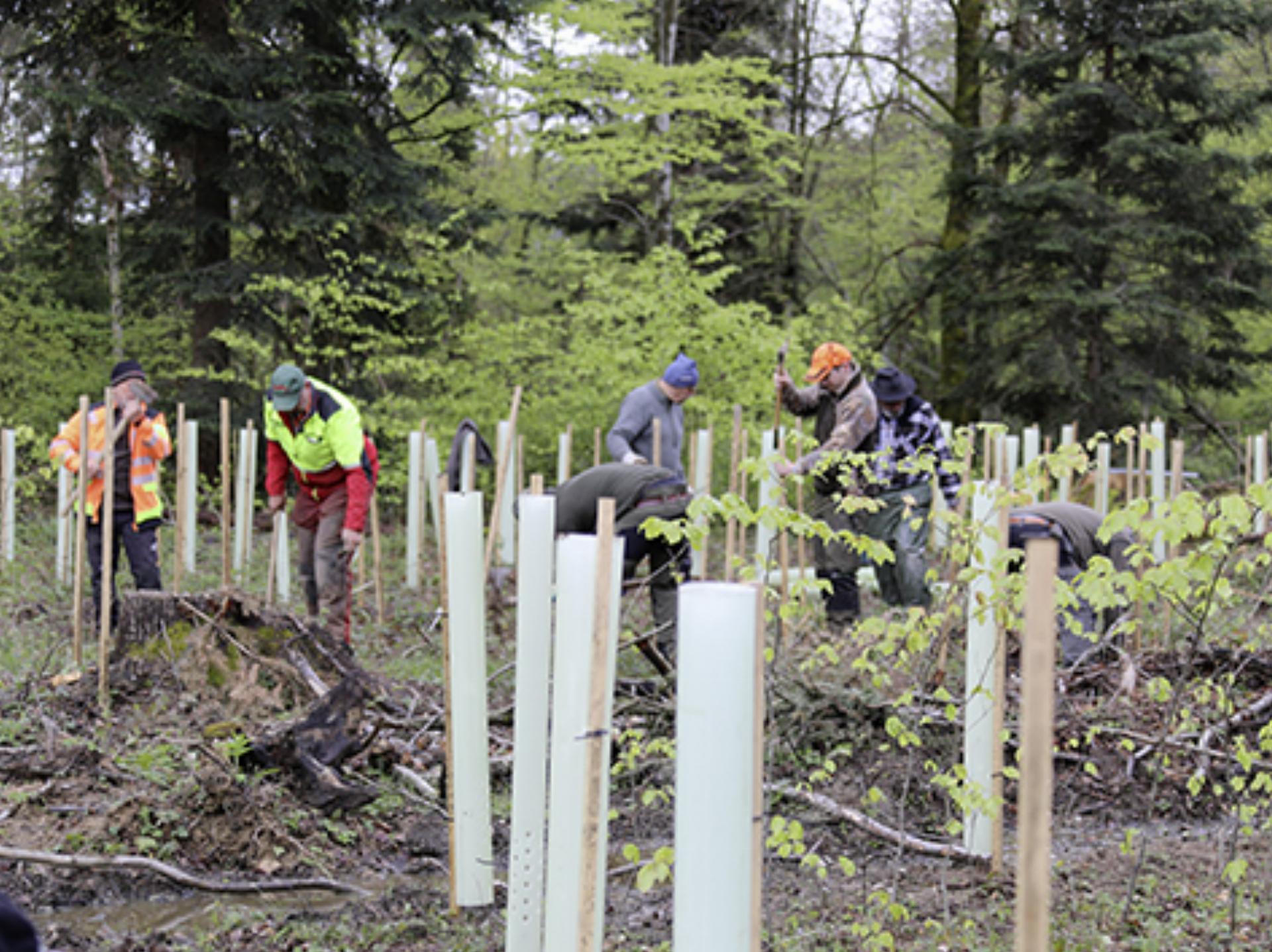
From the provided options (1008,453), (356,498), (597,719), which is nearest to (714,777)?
(597,719)

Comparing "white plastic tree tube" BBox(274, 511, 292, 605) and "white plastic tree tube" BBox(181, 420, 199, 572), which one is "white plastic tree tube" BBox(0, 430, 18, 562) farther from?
"white plastic tree tube" BBox(274, 511, 292, 605)

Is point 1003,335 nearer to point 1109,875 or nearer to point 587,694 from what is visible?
point 1109,875

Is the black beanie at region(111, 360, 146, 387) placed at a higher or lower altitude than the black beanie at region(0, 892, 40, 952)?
higher

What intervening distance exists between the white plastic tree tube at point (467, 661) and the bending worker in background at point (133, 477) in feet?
14.0

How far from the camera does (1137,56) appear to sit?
1527 centimetres

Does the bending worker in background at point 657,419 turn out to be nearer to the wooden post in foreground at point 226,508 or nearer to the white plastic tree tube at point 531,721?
the wooden post in foreground at point 226,508

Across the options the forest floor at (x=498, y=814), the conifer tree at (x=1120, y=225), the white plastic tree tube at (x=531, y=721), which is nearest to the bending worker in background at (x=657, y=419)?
the forest floor at (x=498, y=814)

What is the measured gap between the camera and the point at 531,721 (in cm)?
304

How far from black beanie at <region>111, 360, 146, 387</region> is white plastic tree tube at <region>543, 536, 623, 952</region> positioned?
16.4ft

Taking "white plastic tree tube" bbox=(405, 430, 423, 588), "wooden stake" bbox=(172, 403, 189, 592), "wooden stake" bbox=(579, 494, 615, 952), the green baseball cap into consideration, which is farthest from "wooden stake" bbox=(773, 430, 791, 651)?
"white plastic tree tube" bbox=(405, 430, 423, 588)

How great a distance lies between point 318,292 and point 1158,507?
10744mm

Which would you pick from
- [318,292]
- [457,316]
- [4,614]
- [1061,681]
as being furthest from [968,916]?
[457,316]

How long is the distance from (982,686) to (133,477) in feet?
17.4

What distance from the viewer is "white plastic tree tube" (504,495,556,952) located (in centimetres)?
296
